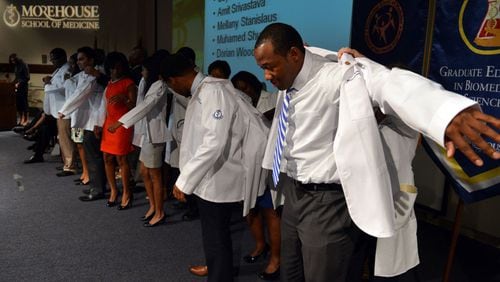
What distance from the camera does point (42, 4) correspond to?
977 cm

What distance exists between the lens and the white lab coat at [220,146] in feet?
6.33

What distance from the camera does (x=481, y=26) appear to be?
7.62ft

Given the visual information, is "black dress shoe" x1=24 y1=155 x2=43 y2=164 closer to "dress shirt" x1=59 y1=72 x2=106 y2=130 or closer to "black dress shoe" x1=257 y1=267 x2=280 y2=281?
"dress shirt" x1=59 y1=72 x2=106 y2=130

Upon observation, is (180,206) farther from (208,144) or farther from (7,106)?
(7,106)

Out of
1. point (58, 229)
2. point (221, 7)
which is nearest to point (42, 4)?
point (221, 7)

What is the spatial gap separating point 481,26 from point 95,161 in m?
3.50

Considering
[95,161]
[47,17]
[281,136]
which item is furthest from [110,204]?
[47,17]

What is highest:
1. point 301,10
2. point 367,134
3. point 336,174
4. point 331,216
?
point 301,10

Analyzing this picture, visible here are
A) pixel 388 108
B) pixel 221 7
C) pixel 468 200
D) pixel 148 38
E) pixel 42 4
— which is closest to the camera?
pixel 388 108

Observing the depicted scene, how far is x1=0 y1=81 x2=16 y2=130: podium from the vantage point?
26.4 feet

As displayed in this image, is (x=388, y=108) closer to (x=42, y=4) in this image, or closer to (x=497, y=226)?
(x=497, y=226)

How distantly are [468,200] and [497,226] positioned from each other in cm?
128

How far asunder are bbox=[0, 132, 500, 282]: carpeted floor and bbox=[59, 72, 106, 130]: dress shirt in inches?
31.5

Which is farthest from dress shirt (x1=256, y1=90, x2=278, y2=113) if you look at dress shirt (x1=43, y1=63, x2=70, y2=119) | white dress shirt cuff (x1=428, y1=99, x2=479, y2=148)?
dress shirt (x1=43, y1=63, x2=70, y2=119)
